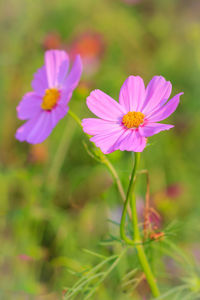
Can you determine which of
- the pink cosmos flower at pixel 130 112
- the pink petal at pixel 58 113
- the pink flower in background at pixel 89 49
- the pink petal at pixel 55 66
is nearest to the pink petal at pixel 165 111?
the pink cosmos flower at pixel 130 112

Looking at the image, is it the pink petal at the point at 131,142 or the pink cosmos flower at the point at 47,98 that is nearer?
the pink petal at the point at 131,142

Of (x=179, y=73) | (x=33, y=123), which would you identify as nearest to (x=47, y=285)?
(x=33, y=123)

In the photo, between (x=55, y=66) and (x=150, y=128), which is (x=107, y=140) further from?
(x=55, y=66)

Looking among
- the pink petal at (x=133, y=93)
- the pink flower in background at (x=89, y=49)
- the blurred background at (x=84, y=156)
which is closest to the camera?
the pink petal at (x=133, y=93)

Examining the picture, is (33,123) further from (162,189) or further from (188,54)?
(188,54)

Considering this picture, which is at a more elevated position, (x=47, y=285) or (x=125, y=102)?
(x=125, y=102)

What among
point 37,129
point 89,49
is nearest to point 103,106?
point 37,129

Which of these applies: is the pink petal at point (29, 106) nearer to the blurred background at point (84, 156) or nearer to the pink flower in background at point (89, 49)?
the blurred background at point (84, 156)
